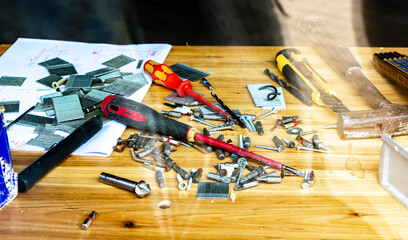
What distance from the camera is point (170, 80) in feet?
4.36

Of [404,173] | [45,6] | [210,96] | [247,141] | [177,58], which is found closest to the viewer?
[404,173]

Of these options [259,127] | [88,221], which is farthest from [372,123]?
[88,221]

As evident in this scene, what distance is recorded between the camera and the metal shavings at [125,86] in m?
1.33

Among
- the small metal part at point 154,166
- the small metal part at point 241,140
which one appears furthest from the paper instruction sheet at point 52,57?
the small metal part at point 241,140

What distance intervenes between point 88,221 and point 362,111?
0.73 metres

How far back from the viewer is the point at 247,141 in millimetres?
1084

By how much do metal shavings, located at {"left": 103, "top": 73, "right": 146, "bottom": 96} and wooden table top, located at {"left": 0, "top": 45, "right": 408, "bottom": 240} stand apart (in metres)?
0.22

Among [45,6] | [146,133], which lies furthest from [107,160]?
[45,6]

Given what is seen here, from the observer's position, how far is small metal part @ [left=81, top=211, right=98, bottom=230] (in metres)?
0.83

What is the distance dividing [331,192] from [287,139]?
0.72 feet

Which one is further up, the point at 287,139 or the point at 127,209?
the point at 287,139

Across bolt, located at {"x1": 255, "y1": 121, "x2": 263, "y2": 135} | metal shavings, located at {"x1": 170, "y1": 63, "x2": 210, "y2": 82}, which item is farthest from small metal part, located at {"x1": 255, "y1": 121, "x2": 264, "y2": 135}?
metal shavings, located at {"x1": 170, "y1": 63, "x2": 210, "y2": 82}

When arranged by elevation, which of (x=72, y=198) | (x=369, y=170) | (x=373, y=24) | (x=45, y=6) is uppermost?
(x=373, y=24)

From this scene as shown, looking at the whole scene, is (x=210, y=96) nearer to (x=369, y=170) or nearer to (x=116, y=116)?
(x=116, y=116)
